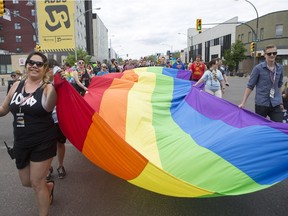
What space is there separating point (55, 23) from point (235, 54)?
26000mm

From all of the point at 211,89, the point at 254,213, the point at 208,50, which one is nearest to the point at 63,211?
the point at 254,213

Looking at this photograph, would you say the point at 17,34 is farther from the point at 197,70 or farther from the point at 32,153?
the point at 32,153

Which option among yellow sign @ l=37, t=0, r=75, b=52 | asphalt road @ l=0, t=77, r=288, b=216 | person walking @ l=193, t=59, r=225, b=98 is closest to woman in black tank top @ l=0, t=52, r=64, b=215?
asphalt road @ l=0, t=77, r=288, b=216

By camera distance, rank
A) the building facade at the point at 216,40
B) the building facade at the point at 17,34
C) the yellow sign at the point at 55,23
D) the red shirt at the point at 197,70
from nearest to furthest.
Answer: the red shirt at the point at 197,70
the yellow sign at the point at 55,23
the building facade at the point at 216,40
the building facade at the point at 17,34

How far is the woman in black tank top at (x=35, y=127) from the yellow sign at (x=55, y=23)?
3996 cm

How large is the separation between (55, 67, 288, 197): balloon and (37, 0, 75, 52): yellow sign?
129 feet

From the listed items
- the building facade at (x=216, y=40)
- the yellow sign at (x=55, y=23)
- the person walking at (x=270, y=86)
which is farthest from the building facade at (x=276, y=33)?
the person walking at (x=270, y=86)

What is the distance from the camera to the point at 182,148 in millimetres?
3543

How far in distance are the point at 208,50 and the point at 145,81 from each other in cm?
6667

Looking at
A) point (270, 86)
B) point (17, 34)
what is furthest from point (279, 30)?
point (17, 34)

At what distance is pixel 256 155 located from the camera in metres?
3.12

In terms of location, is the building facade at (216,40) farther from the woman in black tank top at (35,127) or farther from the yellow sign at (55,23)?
the woman in black tank top at (35,127)

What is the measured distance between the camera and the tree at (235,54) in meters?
42.8

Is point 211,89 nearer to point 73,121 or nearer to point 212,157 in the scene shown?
point 212,157
